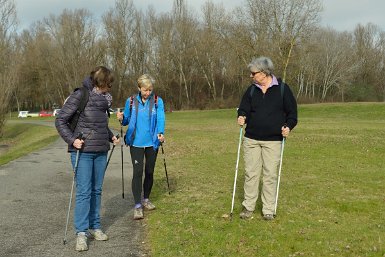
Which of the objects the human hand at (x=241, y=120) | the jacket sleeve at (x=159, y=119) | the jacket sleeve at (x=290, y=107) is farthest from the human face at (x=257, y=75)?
the jacket sleeve at (x=159, y=119)

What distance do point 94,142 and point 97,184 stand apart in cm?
62

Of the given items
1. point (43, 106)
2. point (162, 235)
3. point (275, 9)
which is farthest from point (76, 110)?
point (43, 106)

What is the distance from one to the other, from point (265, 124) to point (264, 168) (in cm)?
69

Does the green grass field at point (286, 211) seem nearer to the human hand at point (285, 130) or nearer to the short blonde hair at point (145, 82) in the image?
the human hand at point (285, 130)

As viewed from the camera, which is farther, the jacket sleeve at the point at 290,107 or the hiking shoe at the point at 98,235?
the jacket sleeve at the point at 290,107

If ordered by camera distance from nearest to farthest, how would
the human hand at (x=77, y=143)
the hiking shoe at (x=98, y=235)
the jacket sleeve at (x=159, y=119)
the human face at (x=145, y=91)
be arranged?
the human hand at (x=77, y=143)
the hiking shoe at (x=98, y=235)
the human face at (x=145, y=91)
the jacket sleeve at (x=159, y=119)

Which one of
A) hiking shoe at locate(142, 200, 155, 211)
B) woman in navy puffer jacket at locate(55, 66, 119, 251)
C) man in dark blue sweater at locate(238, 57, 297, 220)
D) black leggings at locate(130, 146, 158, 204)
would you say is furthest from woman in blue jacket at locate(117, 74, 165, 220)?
man in dark blue sweater at locate(238, 57, 297, 220)

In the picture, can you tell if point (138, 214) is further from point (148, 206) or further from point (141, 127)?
point (141, 127)

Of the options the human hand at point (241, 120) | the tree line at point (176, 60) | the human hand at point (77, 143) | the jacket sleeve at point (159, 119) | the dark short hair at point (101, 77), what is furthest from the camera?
the tree line at point (176, 60)

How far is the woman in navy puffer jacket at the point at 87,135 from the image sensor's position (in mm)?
5367

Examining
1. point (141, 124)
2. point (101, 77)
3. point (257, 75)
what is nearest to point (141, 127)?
point (141, 124)

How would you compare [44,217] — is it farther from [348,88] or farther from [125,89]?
[348,88]

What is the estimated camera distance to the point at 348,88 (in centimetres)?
7794

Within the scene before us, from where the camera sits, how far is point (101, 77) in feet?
17.8
